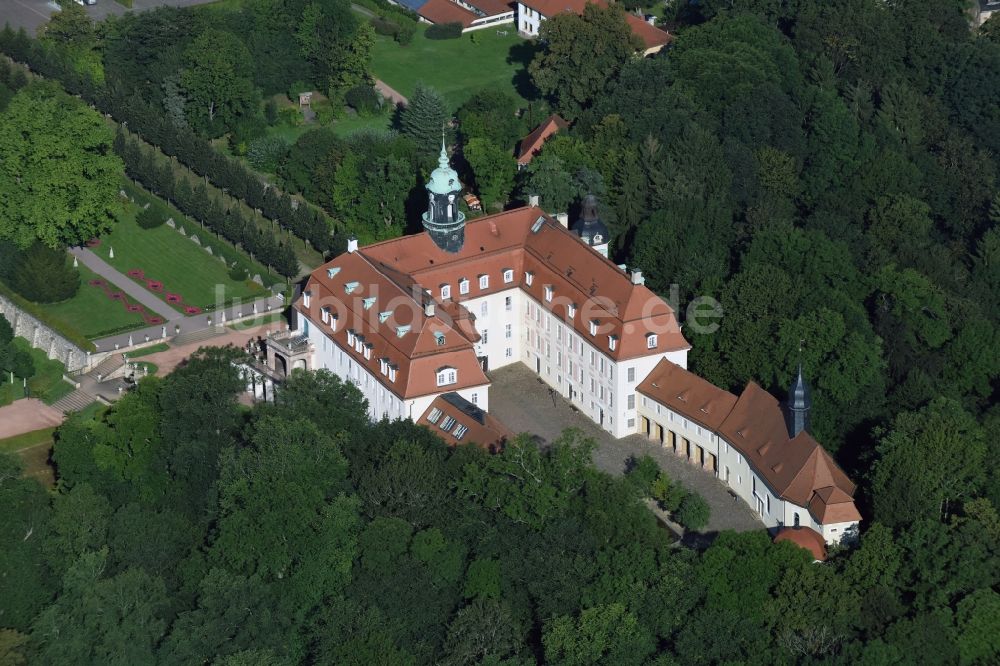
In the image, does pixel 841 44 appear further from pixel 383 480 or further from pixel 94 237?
pixel 383 480

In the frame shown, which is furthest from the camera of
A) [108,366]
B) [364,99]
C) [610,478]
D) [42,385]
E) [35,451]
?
[364,99]

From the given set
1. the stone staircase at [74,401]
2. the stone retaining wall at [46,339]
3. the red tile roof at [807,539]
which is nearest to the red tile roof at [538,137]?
the stone retaining wall at [46,339]

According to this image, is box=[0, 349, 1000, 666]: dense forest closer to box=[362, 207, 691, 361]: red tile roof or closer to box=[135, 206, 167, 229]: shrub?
box=[362, 207, 691, 361]: red tile roof

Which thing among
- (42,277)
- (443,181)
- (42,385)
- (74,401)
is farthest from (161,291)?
(443,181)

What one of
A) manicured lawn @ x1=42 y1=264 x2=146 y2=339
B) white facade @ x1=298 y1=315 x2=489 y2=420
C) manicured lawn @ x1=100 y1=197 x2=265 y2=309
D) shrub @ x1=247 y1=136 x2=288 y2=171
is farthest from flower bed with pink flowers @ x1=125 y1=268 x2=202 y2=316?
A: shrub @ x1=247 y1=136 x2=288 y2=171

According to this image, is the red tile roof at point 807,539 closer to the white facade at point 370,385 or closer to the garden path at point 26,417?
the white facade at point 370,385

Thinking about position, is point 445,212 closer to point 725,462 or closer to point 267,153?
point 725,462

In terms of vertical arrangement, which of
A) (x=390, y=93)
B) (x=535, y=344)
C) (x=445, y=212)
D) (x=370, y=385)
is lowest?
(x=390, y=93)
